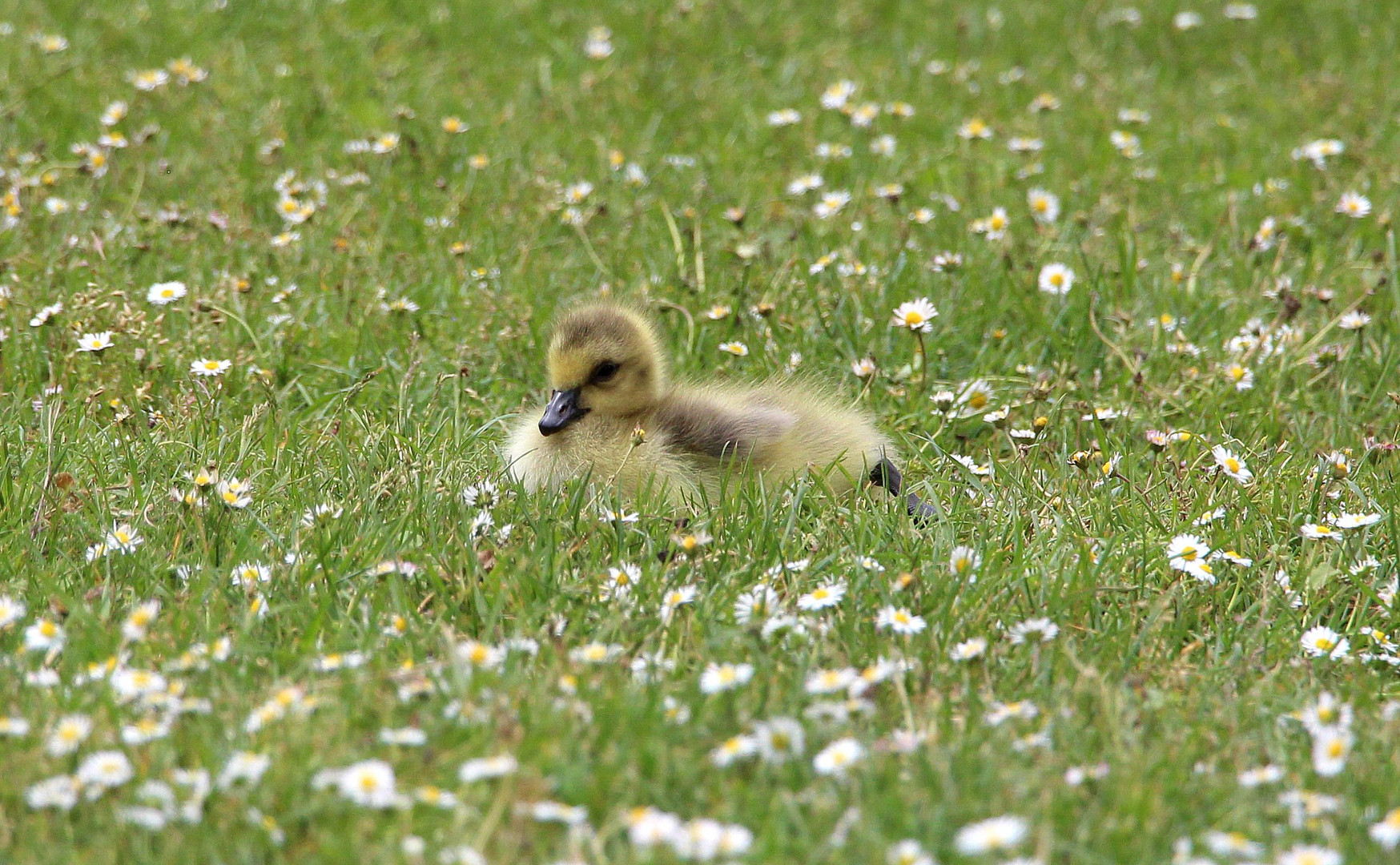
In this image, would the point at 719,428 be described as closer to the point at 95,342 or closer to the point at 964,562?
the point at 964,562

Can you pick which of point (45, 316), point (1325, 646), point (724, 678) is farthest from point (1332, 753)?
point (45, 316)

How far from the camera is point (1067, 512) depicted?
401cm

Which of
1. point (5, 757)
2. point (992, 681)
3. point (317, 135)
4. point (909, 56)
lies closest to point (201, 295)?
point (317, 135)

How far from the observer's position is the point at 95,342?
4586mm

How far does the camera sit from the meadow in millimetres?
2619

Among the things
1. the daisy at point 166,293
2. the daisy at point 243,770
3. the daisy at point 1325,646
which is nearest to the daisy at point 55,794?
the daisy at point 243,770

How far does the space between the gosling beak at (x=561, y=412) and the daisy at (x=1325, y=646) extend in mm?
2029

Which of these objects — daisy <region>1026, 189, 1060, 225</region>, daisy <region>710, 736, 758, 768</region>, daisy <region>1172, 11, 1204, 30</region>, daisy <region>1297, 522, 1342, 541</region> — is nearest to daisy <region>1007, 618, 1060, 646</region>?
daisy <region>710, 736, 758, 768</region>

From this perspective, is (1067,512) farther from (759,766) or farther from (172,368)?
(172,368)

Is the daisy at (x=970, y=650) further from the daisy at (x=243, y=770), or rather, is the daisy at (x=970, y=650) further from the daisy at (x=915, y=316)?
the daisy at (x=915, y=316)

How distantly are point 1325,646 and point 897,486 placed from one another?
1250 mm

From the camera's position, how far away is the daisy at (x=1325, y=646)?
3326mm

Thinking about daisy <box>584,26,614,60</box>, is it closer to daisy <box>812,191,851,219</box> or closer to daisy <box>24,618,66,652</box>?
daisy <box>812,191,851,219</box>

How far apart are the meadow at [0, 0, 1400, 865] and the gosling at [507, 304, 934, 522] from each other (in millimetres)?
186
